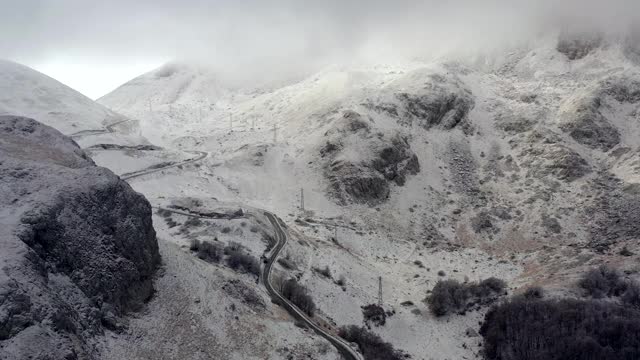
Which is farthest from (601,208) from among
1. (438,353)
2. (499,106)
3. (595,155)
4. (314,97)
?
(314,97)

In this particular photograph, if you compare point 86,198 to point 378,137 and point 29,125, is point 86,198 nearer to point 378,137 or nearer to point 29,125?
point 29,125

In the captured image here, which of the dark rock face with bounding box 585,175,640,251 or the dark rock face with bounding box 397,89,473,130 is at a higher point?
the dark rock face with bounding box 397,89,473,130

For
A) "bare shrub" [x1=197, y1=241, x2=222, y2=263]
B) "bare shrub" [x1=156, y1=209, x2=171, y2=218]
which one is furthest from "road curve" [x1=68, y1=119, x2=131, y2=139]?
"bare shrub" [x1=197, y1=241, x2=222, y2=263]

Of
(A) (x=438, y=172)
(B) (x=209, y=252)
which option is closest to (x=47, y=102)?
(A) (x=438, y=172)

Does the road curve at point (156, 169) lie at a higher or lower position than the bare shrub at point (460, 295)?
higher

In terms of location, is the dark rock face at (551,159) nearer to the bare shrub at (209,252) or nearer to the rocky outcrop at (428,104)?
the rocky outcrop at (428,104)

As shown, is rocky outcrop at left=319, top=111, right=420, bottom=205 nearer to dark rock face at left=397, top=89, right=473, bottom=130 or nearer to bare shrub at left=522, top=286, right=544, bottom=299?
dark rock face at left=397, top=89, right=473, bottom=130

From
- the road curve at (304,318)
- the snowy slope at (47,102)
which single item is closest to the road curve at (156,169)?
the snowy slope at (47,102)
